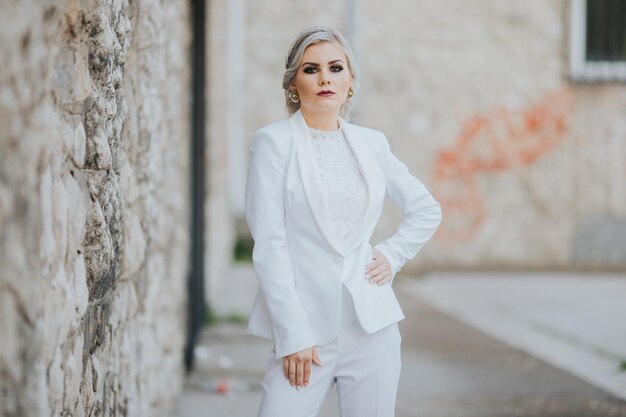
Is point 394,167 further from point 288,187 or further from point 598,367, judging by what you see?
point 598,367

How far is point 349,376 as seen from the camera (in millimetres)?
2727

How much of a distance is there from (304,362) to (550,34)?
378 inches

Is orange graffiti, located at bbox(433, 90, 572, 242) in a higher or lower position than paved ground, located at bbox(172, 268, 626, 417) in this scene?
higher

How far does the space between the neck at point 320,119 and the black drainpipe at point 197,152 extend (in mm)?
3649

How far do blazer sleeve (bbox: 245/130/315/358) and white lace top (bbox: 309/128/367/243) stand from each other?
0.41ft

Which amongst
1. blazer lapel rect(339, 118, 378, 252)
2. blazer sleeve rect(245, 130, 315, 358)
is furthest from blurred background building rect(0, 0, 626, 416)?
blazer lapel rect(339, 118, 378, 252)

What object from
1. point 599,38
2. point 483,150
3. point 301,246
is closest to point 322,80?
point 301,246

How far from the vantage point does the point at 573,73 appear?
11500 millimetres

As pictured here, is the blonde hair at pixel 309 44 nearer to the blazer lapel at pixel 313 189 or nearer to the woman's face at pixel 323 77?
the woman's face at pixel 323 77

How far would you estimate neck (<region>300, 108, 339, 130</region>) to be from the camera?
2746 mm

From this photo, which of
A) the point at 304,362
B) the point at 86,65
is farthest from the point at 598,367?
the point at 86,65

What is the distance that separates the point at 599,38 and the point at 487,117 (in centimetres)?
166

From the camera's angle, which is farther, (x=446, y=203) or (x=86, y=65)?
(x=446, y=203)

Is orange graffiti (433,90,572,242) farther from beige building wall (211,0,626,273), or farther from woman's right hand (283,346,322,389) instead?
woman's right hand (283,346,322,389)
